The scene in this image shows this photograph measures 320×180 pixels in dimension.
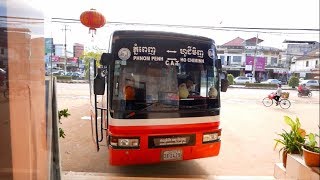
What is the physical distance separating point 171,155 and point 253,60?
33142mm

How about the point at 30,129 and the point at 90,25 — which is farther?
the point at 90,25

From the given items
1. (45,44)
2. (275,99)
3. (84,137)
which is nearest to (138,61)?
(45,44)

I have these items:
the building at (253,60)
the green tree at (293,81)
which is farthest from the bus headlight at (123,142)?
the building at (253,60)

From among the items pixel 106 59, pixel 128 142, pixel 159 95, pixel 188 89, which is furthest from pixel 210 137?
pixel 106 59

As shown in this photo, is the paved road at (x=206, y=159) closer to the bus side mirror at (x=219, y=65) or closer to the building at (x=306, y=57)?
the building at (x=306, y=57)

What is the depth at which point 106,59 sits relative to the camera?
3.98 meters

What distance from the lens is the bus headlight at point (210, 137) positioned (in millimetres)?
4450

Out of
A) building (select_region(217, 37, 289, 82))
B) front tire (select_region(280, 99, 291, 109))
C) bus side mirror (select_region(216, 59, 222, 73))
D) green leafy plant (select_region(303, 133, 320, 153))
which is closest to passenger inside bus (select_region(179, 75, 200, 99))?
bus side mirror (select_region(216, 59, 222, 73))

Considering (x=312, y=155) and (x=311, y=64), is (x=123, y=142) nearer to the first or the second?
(x=312, y=155)

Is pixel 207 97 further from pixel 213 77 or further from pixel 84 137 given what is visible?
pixel 84 137

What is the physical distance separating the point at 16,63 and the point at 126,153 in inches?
96.1

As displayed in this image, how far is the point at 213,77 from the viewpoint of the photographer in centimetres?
456

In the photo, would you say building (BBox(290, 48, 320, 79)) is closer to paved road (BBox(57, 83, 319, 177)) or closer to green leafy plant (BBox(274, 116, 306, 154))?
green leafy plant (BBox(274, 116, 306, 154))

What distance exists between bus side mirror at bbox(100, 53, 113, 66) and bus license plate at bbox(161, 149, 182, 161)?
1.57 m
